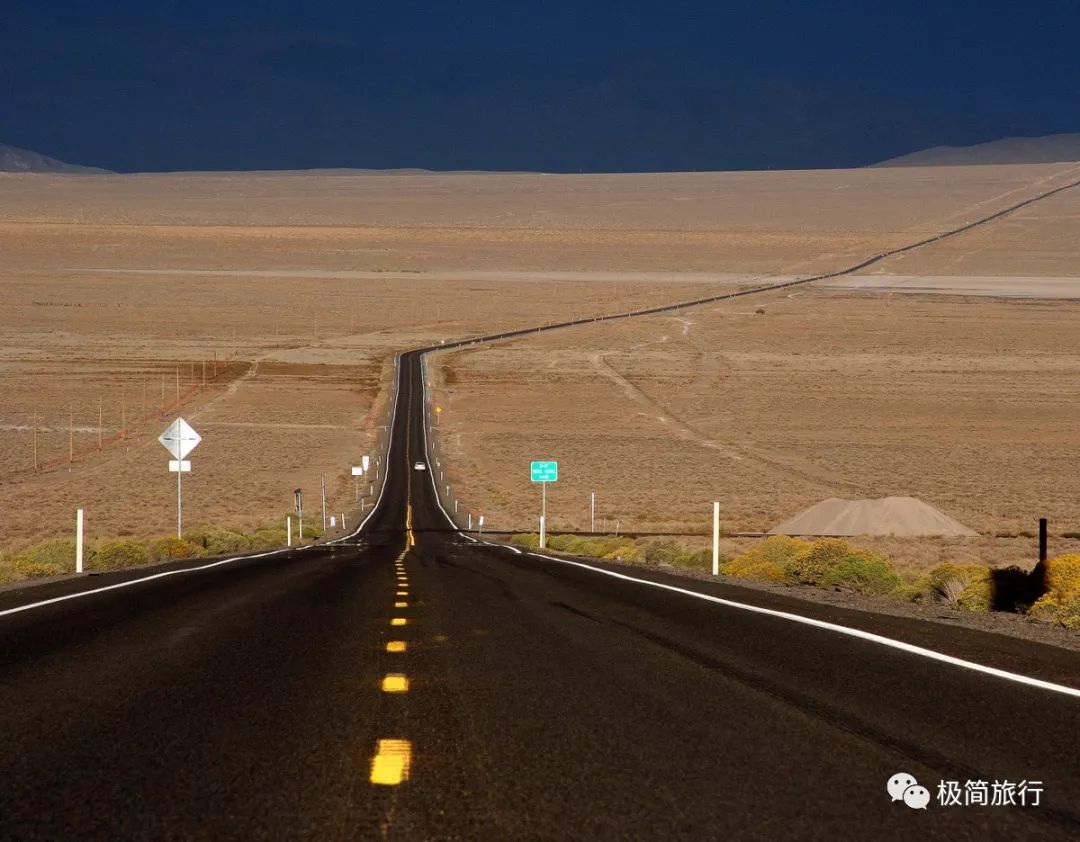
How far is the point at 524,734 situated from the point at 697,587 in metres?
8.73

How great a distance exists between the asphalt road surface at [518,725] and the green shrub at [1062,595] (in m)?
2.81

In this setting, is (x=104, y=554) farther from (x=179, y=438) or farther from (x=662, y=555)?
(x=662, y=555)

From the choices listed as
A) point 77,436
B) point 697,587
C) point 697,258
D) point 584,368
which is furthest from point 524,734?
point 697,258

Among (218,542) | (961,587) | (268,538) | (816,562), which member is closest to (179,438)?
(218,542)

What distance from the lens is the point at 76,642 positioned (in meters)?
9.41

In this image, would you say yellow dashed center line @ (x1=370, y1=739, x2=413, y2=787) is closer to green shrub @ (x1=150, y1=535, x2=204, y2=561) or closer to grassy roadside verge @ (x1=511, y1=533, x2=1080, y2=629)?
grassy roadside verge @ (x1=511, y1=533, x2=1080, y2=629)

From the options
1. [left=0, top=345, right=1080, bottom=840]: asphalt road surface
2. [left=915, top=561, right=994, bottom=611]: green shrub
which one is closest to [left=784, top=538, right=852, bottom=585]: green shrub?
[left=915, top=561, right=994, bottom=611]: green shrub

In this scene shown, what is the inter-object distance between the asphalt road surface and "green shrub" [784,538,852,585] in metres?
7.65

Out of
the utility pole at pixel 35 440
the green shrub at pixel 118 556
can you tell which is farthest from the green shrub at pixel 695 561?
the utility pole at pixel 35 440

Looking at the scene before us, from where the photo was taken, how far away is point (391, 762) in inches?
222

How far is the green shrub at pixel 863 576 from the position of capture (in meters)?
17.9

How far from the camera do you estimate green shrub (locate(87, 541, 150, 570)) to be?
23.4 m

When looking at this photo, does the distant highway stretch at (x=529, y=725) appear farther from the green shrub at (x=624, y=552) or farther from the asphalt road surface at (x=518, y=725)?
the green shrub at (x=624, y=552)

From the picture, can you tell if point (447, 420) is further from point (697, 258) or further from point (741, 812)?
point (697, 258)
